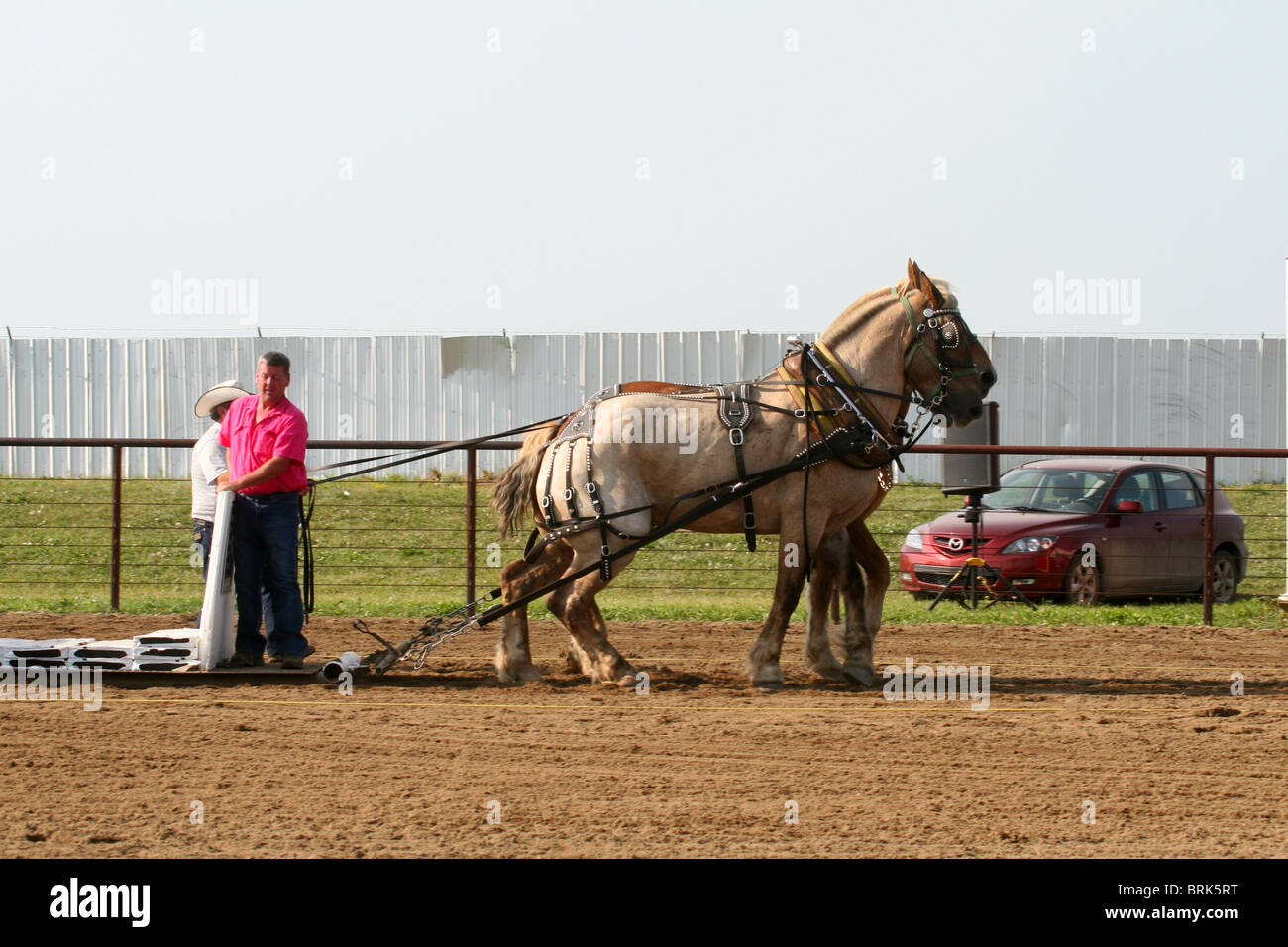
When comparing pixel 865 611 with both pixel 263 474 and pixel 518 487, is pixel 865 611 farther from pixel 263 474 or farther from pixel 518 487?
pixel 263 474

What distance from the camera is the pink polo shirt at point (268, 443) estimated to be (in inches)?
308

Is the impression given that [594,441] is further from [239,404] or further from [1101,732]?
[1101,732]

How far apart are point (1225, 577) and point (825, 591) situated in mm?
7146

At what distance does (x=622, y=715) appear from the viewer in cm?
700

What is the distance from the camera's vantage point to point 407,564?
55.5 ft

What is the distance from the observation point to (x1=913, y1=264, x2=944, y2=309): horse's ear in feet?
25.8

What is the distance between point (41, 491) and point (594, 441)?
1607 centimetres

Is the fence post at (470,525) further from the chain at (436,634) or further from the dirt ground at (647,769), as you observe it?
the chain at (436,634)

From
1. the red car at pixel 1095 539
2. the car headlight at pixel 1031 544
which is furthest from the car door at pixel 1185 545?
the car headlight at pixel 1031 544

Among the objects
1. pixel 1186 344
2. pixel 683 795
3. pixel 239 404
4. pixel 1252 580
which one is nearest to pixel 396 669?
pixel 239 404

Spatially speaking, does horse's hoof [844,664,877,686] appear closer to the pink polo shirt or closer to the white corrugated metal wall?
the pink polo shirt

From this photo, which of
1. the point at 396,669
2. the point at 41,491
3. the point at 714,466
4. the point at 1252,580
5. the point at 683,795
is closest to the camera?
the point at 683,795

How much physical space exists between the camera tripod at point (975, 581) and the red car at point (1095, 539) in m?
0.11

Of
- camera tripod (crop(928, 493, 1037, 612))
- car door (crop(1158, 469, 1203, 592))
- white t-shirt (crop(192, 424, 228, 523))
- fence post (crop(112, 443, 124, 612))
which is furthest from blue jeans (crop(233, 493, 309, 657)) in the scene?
car door (crop(1158, 469, 1203, 592))
